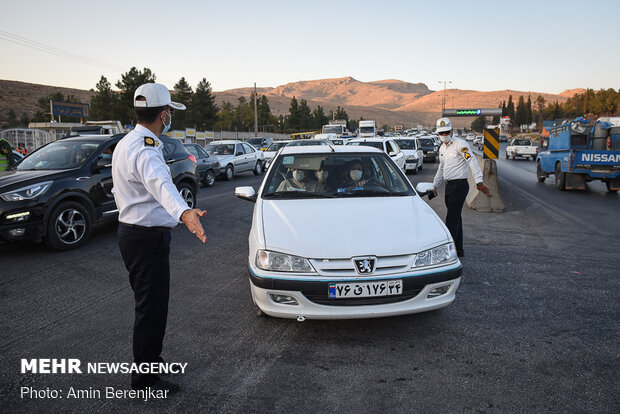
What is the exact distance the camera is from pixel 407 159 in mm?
19359

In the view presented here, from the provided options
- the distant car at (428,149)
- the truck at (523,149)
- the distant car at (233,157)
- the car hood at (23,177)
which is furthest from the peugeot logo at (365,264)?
the truck at (523,149)

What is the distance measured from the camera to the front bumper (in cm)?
318

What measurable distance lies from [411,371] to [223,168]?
1572 centimetres

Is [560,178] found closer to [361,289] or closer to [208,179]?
[208,179]

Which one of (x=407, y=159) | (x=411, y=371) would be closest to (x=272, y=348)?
(x=411, y=371)

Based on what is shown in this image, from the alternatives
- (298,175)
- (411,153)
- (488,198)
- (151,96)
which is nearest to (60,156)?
(298,175)

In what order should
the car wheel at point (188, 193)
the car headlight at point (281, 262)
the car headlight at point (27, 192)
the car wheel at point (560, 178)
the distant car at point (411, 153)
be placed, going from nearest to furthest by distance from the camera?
1. the car headlight at point (281, 262)
2. the car headlight at point (27, 192)
3. the car wheel at point (188, 193)
4. the car wheel at point (560, 178)
5. the distant car at point (411, 153)

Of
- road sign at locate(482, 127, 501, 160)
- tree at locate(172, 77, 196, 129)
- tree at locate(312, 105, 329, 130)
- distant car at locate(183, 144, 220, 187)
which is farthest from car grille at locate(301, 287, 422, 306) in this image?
tree at locate(312, 105, 329, 130)

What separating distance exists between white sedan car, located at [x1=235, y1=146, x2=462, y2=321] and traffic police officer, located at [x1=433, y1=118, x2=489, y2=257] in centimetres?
189

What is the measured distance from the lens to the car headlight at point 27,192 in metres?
5.91

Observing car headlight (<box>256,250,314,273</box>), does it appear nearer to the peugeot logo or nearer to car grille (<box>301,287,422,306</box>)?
car grille (<box>301,287,422,306</box>)

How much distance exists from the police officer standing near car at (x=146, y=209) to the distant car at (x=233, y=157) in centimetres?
1541

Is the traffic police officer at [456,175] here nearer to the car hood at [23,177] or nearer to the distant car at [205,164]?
the car hood at [23,177]

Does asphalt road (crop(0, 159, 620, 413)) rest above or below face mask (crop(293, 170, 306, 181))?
below
